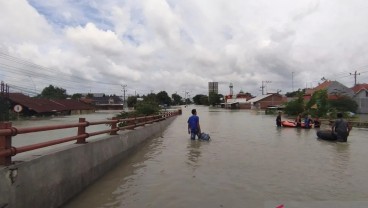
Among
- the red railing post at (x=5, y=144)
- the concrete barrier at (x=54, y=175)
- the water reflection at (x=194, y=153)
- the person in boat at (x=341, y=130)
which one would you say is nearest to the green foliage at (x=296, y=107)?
the person in boat at (x=341, y=130)

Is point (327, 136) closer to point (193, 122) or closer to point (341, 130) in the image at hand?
point (341, 130)

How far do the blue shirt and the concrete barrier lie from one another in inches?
328

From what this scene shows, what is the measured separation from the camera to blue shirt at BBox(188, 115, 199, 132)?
62.5 feet

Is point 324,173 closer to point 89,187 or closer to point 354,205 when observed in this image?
point 354,205

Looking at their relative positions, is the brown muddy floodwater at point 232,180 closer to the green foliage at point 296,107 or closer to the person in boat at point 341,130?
the person in boat at point 341,130

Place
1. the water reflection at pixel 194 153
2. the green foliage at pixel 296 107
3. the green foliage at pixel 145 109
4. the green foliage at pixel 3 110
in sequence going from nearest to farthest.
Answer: the water reflection at pixel 194 153 → the green foliage at pixel 145 109 → the green foliage at pixel 3 110 → the green foliage at pixel 296 107

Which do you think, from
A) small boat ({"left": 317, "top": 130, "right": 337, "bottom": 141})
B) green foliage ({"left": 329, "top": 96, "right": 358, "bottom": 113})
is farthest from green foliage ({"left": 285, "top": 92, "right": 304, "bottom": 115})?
small boat ({"left": 317, "top": 130, "right": 337, "bottom": 141})

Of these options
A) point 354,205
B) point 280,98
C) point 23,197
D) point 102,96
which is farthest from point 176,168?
point 102,96

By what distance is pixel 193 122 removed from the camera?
63.1 feet

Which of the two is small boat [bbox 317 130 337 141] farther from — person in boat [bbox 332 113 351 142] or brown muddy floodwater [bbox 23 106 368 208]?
brown muddy floodwater [bbox 23 106 368 208]

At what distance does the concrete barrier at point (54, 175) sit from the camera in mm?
5297

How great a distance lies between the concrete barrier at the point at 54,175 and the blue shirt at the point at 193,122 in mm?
8333

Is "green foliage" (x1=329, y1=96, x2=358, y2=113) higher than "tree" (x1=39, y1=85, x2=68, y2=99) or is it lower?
lower

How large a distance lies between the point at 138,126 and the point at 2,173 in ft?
46.6
